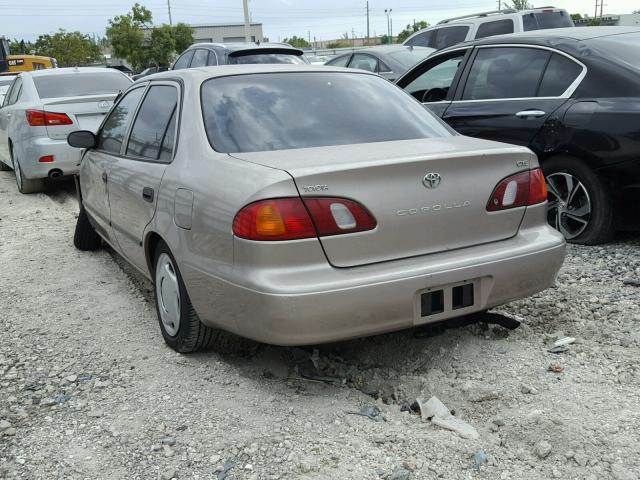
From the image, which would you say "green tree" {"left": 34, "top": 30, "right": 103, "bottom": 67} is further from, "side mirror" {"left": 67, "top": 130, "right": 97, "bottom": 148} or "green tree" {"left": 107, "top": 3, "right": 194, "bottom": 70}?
"side mirror" {"left": 67, "top": 130, "right": 97, "bottom": 148}

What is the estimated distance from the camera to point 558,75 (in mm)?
5449

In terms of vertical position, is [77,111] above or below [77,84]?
below

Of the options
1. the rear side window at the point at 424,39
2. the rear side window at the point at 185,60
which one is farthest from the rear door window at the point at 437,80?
the rear side window at the point at 424,39

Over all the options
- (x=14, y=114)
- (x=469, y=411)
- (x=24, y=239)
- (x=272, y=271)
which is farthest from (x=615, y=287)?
(x=14, y=114)

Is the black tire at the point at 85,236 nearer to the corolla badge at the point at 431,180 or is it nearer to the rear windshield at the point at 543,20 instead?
the corolla badge at the point at 431,180

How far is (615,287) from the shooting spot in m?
4.46

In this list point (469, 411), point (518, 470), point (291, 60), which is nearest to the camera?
point (518, 470)

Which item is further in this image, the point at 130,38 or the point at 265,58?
the point at 130,38

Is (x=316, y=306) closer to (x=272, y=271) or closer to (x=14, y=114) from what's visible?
(x=272, y=271)

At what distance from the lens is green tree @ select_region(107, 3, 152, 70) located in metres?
52.5

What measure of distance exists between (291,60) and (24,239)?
5.69 metres

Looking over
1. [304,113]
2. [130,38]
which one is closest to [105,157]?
[304,113]

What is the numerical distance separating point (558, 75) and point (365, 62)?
20.7 feet

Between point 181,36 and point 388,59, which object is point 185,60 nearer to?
point 388,59
